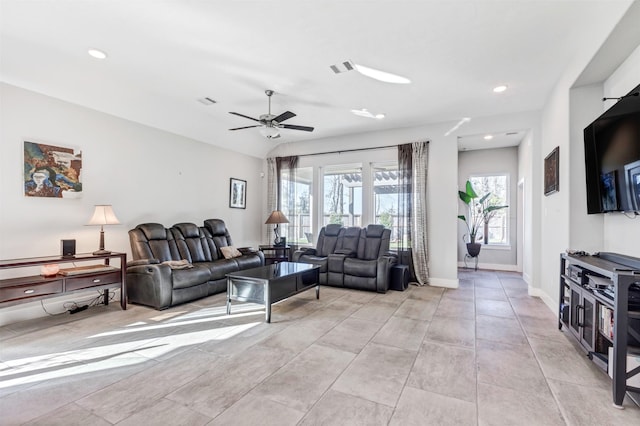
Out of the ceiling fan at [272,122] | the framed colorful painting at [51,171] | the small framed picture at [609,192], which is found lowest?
the small framed picture at [609,192]

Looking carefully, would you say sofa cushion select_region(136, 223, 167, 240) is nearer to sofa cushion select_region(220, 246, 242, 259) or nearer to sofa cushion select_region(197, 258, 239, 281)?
sofa cushion select_region(197, 258, 239, 281)

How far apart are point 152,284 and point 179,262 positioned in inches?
19.6

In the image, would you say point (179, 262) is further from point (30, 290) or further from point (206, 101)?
point (206, 101)

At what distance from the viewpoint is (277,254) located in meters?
6.73

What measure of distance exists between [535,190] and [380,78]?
329 centimetres

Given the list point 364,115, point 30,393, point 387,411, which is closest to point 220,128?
point 364,115

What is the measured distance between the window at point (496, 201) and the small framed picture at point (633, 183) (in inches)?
194

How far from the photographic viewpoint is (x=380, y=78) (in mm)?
3883

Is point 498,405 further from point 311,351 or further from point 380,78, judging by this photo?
point 380,78

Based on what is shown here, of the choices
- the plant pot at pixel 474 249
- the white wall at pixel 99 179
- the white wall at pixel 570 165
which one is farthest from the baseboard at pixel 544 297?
the white wall at pixel 99 179

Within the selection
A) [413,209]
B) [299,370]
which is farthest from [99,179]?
[413,209]

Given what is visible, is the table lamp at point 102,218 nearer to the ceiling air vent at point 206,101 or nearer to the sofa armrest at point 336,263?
the ceiling air vent at point 206,101

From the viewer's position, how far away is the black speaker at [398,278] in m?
5.11

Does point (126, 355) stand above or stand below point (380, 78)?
below
